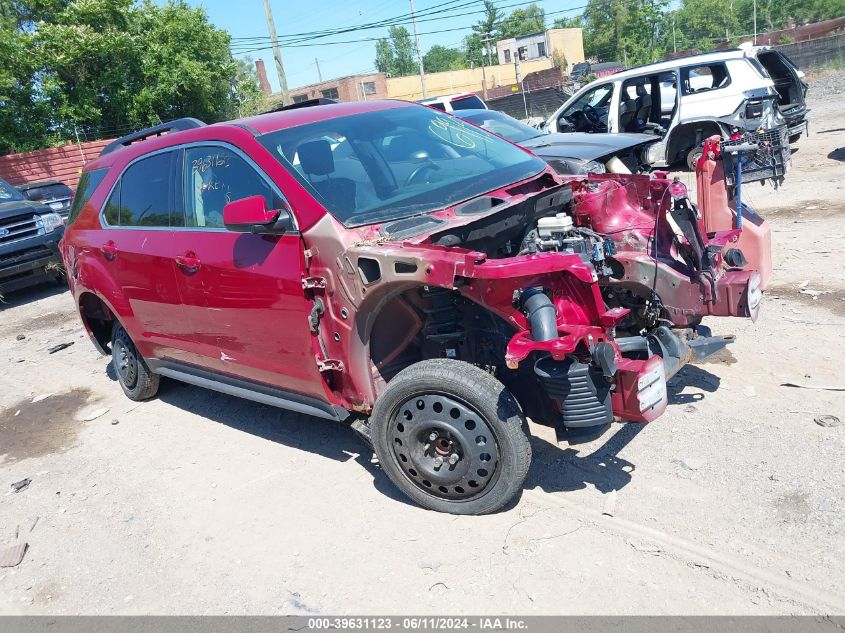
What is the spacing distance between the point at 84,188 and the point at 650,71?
926cm

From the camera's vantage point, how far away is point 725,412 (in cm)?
412

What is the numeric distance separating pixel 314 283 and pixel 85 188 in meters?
3.10

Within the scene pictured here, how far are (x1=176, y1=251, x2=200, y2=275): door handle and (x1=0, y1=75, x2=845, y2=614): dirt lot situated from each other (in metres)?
1.27

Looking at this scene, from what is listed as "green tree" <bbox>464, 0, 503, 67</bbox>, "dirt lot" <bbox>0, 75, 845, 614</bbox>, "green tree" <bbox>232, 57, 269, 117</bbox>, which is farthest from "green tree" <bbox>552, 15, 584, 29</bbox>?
"dirt lot" <bbox>0, 75, 845, 614</bbox>

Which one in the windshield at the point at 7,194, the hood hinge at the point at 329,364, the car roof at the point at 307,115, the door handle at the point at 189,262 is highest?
the car roof at the point at 307,115

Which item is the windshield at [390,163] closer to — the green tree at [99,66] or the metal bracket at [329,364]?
the metal bracket at [329,364]

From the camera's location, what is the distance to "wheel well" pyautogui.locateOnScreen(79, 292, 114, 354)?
227 inches

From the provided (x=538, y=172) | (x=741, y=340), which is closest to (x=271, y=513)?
(x=538, y=172)

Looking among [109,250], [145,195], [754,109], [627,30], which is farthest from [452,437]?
[627,30]

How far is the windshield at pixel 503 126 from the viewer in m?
9.46

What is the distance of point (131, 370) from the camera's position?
5.77m

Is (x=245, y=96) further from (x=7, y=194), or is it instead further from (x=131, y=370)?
→ (x=131, y=370)

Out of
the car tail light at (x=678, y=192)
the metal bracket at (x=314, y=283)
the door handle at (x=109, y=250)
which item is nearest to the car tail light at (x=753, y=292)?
the car tail light at (x=678, y=192)

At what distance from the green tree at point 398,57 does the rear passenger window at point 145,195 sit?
111516 millimetres
